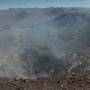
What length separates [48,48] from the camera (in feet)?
97.9

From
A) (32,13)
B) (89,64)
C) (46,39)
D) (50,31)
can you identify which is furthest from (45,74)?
(32,13)

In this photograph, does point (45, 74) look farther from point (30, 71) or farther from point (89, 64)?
point (89, 64)

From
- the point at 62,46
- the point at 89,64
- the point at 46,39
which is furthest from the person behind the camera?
the point at 46,39

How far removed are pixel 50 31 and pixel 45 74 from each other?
14303mm

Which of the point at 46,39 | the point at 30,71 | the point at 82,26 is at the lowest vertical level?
the point at 30,71

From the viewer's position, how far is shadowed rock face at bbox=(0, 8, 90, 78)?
25.4 metres

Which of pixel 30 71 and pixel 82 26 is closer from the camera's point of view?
pixel 30 71

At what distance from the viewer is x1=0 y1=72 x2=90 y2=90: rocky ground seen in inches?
773

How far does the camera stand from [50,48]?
29.6 meters

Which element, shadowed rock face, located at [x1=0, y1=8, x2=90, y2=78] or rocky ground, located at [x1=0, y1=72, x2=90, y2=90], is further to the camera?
shadowed rock face, located at [x1=0, y1=8, x2=90, y2=78]

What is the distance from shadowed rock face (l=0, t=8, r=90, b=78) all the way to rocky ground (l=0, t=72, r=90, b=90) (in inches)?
91.1

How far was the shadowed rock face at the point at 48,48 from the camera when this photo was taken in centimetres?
2536

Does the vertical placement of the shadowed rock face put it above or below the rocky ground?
above

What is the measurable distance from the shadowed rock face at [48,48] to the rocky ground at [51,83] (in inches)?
91.1
